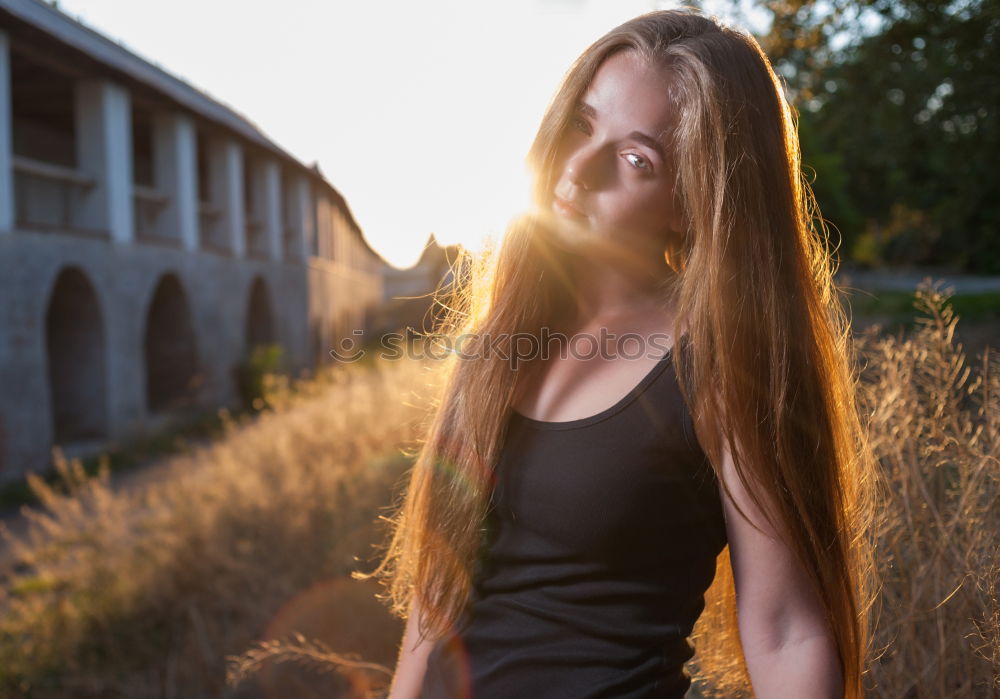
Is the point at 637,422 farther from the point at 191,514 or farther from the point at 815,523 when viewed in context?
the point at 191,514

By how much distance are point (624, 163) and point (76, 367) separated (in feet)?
35.5

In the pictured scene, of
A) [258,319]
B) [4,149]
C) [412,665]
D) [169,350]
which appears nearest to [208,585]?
[412,665]

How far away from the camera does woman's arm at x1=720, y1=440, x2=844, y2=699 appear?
3.53 feet

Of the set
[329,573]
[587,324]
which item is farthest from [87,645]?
[587,324]

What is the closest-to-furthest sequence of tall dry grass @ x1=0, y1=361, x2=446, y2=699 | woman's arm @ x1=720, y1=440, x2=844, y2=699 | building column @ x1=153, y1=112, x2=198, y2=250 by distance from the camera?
woman's arm @ x1=720, y1=440, x2=844, y2=699
tall dry grass @ x1=0, y1=361, x2=446, y2=699
building column @ x1=153, y1=112, x2=198, y2=250

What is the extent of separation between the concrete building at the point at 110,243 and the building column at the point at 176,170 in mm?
22

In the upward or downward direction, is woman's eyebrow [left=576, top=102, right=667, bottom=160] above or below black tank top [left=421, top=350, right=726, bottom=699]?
above

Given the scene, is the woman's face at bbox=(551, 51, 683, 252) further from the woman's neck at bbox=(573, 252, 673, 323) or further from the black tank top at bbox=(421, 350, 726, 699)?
the black tank top at bbox=(421, 350, 726, 699)

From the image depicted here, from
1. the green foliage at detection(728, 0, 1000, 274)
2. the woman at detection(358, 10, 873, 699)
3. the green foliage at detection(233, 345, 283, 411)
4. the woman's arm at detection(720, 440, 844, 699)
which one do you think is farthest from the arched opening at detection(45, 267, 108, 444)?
the woman's arm at detection(720, 440, 844, 699)

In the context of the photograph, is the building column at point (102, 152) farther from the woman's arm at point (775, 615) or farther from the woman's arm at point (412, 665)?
the woman's arm at point (775, 615)

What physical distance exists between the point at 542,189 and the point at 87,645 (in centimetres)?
410

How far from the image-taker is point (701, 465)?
1140 mm

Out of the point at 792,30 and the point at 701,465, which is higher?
the point at 792,30

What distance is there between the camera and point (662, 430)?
3.69 feet
